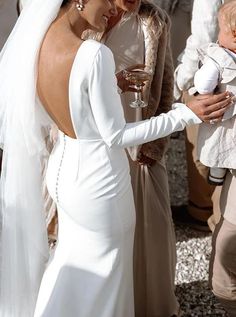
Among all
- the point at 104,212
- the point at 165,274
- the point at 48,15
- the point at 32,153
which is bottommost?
the point at 165,274

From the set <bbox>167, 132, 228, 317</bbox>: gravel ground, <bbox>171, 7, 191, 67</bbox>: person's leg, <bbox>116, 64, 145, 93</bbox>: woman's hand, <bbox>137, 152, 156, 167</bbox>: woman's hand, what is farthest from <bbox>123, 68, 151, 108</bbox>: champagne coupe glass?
<bbox>171, 7, 191, 67</bbox>: person's leg

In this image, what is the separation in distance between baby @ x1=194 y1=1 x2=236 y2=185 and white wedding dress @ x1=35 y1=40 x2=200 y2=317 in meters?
0.18

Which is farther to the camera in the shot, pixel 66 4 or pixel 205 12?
pixel 205 12

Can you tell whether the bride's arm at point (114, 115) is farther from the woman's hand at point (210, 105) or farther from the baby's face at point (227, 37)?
the baby's face at point (227, 37)

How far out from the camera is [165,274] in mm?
3453

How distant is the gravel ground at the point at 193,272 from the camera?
3.86 meters

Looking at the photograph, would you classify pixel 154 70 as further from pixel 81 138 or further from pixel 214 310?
pixel 214 310

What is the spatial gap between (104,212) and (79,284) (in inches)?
14.4

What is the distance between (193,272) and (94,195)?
5.51 ft

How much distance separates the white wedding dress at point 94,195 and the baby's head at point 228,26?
1.14ft

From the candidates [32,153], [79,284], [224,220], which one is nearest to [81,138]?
[32,153]

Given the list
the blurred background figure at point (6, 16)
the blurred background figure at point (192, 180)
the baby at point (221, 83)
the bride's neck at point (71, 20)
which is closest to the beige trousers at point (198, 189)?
the blurred background figure at point (192, 180)

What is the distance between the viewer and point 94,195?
2.67 meters

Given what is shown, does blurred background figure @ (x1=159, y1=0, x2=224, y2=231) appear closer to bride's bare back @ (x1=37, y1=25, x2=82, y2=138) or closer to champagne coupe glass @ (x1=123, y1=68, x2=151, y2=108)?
champagne coupe glass @ (x1=123, y1=68, x2=151, y2=108)
